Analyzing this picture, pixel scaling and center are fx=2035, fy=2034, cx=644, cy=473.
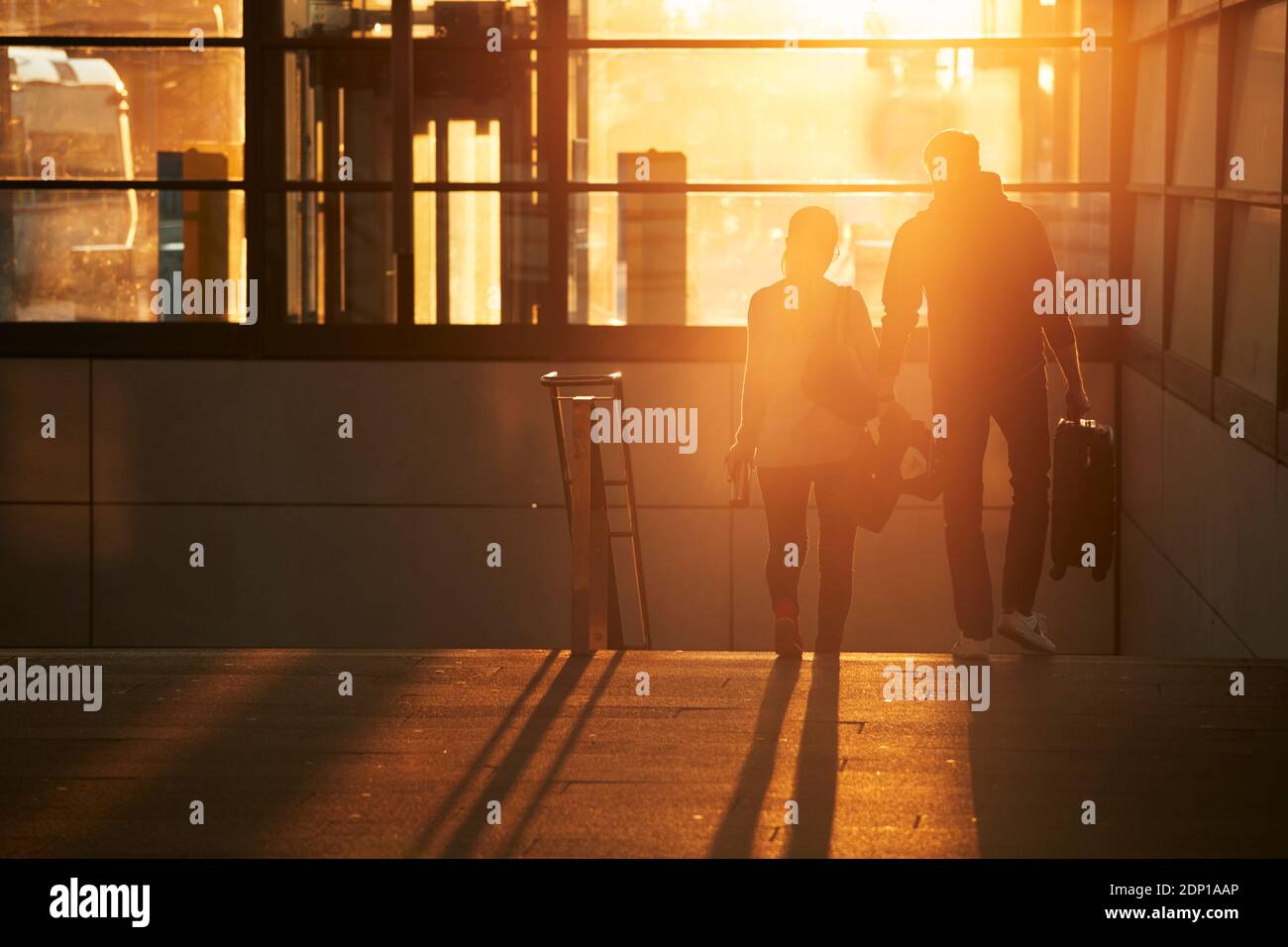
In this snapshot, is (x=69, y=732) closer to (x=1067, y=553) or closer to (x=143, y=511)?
(x=1067, y=553)

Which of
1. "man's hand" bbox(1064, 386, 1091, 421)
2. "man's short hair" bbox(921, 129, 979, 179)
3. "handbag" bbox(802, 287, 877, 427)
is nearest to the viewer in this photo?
"man's short hair" bbox(921, 129, 979, 179)

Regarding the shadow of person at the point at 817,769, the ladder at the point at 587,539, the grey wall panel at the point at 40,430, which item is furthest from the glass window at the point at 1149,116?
the grey wall panel at the point at 40,430

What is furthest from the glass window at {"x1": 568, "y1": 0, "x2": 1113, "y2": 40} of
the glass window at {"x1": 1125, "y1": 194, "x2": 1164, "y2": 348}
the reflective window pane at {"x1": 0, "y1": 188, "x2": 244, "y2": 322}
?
the reflective window pane at {"x1": 0, "y1": 188, "x2": 244, "y2": 322}

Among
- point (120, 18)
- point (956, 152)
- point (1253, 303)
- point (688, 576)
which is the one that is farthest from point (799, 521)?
point (120, 18)

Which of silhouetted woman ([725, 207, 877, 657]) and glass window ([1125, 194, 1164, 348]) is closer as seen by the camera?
silhouetted woman ([725, 207, 877, 657])

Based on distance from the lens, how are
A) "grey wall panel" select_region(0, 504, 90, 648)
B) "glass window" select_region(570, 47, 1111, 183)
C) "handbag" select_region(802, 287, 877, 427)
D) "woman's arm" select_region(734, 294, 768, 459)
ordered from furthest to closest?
"grey wall panel" select_region(0, 504, 90, 648), "glass window" select_region(570, 47, 1111, 183), "woman's arm" select_region(734, 294, 768, 459), "handbag" select_region(802, 287, 877, 427)

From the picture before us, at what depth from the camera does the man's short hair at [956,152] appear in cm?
675

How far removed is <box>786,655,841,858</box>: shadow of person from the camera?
15.4 ft

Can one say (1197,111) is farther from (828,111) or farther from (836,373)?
(836,373)

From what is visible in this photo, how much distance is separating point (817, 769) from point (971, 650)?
162 centimetres

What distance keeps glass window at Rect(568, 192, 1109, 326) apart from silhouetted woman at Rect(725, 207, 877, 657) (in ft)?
12.3

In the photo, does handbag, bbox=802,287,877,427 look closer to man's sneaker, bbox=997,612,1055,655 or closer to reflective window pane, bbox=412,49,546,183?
man's sneaker, bbox=997,612,1055,655
